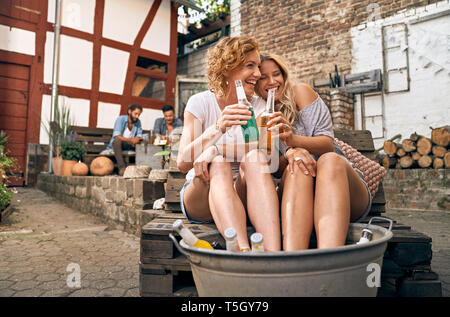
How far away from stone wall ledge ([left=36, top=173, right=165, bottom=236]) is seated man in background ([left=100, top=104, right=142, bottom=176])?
800 mm

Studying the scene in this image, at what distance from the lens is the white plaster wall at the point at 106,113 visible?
23.8 feet

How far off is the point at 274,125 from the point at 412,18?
5720 mm

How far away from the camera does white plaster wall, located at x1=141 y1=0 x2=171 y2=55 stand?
26.8ft

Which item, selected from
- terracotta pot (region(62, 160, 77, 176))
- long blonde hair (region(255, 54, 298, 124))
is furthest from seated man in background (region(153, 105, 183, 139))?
long blonde hair (region(255, 54, 298, 124))

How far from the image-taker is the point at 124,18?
7.79 metres

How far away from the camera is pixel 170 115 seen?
554cm

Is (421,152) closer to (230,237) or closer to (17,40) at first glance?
(230,237)

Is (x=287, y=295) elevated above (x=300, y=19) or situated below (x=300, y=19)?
below

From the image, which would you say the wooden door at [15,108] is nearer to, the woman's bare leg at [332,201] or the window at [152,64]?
the window at [152,64]

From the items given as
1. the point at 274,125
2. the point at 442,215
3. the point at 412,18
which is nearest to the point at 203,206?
the point at 274,125

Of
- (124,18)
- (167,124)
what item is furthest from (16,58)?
(167,124)

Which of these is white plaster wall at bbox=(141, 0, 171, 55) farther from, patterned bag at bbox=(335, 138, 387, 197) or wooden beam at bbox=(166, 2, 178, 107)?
patterned bag at bbox=(335, 138, 387, 197)

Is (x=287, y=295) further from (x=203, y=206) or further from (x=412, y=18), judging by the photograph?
(x=412, y=18)
